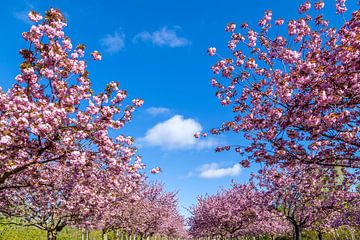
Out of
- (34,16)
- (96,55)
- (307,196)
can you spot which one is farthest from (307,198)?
(34,16)

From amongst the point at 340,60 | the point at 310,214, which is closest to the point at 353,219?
the point at 310,214

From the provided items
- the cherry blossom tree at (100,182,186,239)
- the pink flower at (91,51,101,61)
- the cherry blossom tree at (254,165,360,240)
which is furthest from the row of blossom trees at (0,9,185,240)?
the cherry blossom tree at (254,165,360,240)

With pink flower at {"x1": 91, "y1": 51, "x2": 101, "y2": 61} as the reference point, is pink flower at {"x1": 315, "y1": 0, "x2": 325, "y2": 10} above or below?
above

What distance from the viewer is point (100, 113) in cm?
1099

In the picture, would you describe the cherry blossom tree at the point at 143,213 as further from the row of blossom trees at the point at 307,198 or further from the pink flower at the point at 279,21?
the pink flower at the point at 279,21

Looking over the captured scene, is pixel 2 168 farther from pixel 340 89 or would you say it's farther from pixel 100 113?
pixel 340 89

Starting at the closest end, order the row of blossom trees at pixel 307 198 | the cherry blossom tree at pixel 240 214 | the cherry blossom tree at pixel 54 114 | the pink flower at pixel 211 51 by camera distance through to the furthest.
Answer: the cherry blossom tree at pixel 54 114 → the pink flower at pixel 211 51 → the row of blossom trees at pixel 307 198 → the cherry blossom tree at pixel 240 214

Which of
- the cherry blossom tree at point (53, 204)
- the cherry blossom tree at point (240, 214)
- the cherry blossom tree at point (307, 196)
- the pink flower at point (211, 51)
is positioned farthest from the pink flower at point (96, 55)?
the cherry blossom tree at point (240, 214)

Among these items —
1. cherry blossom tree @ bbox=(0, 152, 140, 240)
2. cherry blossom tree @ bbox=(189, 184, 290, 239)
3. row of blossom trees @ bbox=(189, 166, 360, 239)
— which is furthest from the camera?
cherry blossom tree @ bbox=(189, 184, 290, 239)

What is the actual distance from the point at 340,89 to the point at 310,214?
57.7 feet

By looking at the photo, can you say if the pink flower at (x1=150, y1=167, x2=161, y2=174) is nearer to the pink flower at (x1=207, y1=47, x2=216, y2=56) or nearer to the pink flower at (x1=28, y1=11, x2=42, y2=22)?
the pink flower at (x1=207, y1=47, x2=216, y2=56)

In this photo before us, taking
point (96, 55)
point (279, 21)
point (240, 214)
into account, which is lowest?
point (240, 214)

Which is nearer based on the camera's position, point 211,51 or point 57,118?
point 57,118

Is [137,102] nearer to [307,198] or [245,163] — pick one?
[245,163]
